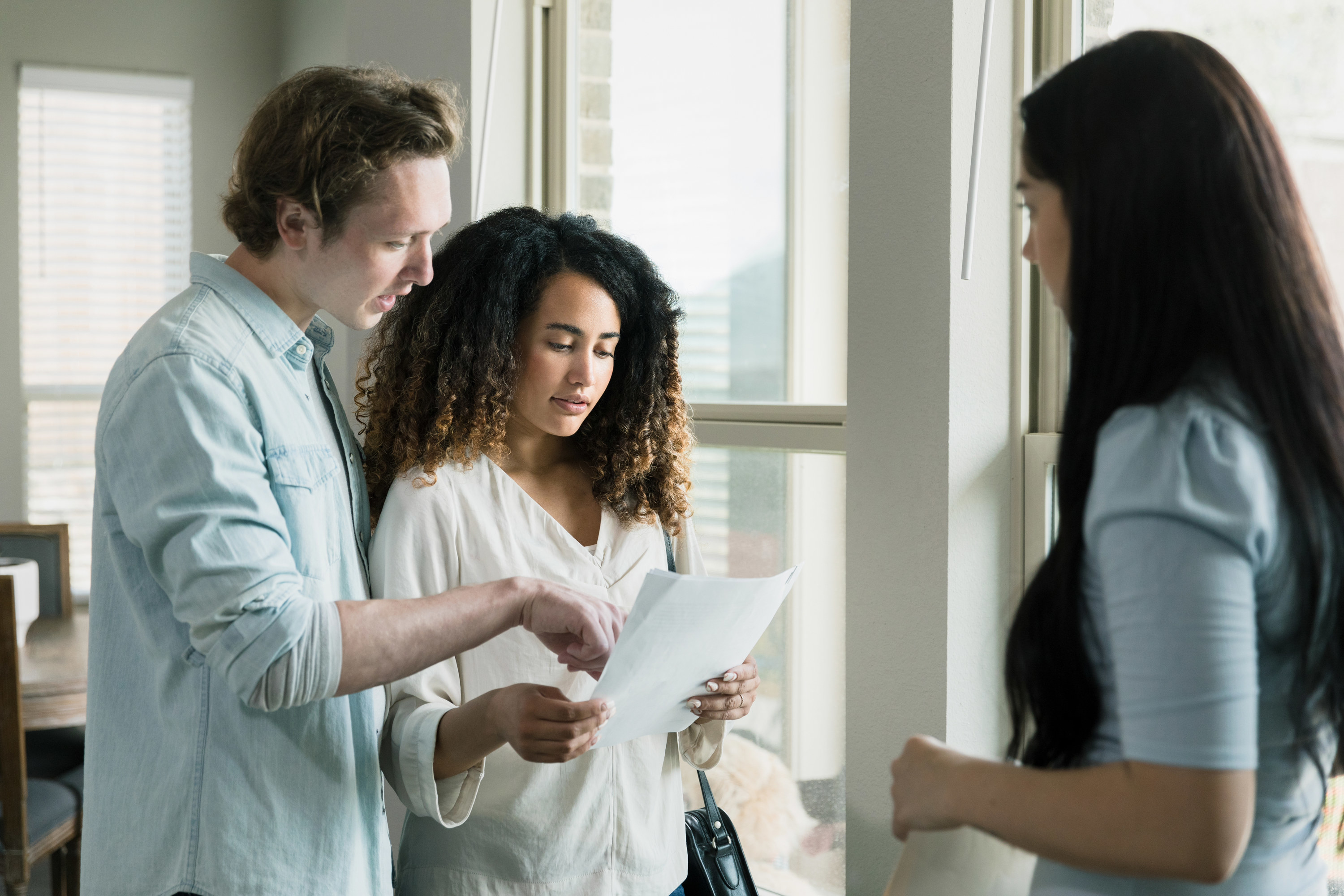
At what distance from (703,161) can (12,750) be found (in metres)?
1.88

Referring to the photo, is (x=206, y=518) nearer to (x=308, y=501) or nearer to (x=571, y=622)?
(x=308, y=501)

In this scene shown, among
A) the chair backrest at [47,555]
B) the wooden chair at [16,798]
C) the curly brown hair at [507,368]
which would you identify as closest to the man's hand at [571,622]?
the curly brown hair at [507,368]

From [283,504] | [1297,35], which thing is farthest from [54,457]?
[1297,35]

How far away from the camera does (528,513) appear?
137 centimetres

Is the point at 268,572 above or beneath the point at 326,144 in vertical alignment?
beneath

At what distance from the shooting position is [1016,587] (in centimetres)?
146

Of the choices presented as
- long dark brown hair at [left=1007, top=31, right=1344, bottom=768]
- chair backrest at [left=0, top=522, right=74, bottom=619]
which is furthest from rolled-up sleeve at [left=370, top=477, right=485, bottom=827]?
chair backrest at [left=0, top=522, right=74, bottom=619]

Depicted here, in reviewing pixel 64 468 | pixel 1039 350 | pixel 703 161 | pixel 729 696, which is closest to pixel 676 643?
pixel 729 696

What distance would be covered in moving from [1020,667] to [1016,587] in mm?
774

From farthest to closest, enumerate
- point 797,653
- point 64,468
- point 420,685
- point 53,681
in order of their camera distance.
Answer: point 64,468 → point 53,681 → point 797,653 → point 420,685

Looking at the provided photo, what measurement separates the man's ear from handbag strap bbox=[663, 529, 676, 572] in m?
0.61

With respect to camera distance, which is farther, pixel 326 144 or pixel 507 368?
pixel 507 368

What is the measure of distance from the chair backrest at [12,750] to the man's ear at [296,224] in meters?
1.54

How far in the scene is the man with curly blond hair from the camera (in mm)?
908
